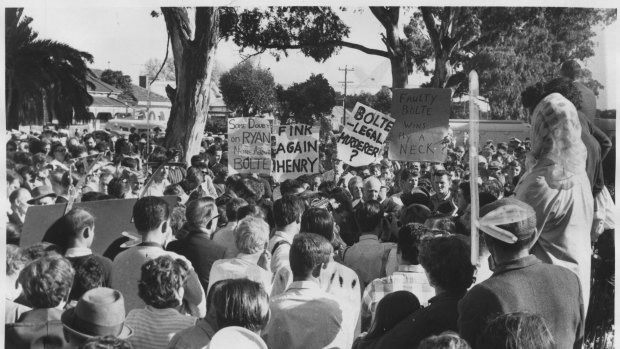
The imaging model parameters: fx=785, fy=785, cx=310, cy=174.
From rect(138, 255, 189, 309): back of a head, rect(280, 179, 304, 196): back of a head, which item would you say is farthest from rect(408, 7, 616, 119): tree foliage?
rect(138, 255, 189, 309): back of a head

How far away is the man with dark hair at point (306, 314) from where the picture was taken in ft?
12.3

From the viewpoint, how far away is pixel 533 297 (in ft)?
10.2

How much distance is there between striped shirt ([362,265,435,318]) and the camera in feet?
13.2

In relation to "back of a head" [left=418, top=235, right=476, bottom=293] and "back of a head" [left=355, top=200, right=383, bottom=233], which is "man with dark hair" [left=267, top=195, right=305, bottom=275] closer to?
"back of a head" [left=355, top=200, right=383, bottom=233]

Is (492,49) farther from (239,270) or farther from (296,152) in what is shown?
(239,270)

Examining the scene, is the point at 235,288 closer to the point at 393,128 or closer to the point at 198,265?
the point at 198,265

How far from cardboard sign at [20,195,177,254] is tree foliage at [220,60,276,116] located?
33.9 m

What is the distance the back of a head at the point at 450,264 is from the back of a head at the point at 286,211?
190cm

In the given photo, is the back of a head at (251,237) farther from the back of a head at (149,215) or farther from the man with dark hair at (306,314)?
the man with dark hair at (306,314)

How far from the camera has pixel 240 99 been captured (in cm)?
4047

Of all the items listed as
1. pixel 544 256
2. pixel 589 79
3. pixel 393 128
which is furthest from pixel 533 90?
pixel 393 128

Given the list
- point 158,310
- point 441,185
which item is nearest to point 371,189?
point 441,185

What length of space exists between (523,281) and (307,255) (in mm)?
1146

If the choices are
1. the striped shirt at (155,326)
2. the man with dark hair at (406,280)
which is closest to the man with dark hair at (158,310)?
the striped shirt at (155,326)
